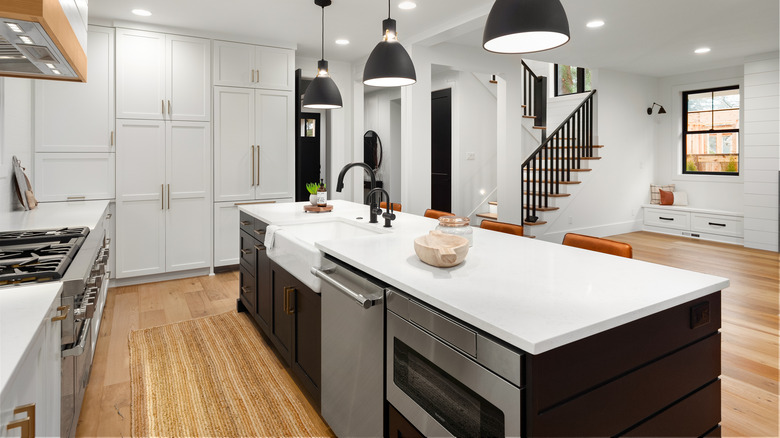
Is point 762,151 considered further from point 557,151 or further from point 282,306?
point 282,306

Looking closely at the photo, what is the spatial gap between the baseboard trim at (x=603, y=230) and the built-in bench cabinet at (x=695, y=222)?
0.92ft

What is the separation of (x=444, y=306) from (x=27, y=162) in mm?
4165

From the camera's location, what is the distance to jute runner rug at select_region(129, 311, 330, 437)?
6.71ft

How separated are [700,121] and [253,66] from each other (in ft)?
23.6

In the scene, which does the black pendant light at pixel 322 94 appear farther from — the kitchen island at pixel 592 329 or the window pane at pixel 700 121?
the window pane at pixel 700 121

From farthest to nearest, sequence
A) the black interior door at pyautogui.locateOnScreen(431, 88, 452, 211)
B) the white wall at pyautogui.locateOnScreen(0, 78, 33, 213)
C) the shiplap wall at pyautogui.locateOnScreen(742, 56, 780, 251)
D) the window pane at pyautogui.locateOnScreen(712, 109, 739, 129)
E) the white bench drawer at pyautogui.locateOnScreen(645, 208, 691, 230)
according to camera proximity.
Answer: the white bench drawer at pyautogui.locateOnScreen(645, 208, 691, 230) → the window pane at pyautogui.locateOnScreen(712, 109, 739, 129) → the black interior door at pyautogui.locateOnScreen(431, 88, 452, 211) → the shiplap wall at pyautogui.locateOnScreen(742, 56, 780, 251) → the white wall at pyautogui.locateOnScreen(0, 78, 33, 213)

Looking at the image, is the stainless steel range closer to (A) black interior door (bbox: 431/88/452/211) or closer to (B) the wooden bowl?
(B) the wooden bowl

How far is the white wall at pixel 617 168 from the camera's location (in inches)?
268

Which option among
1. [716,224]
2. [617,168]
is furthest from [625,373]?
[716,224]

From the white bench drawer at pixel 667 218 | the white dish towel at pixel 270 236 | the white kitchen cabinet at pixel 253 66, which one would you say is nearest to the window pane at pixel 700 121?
the white bench drawer at pixel 667 218

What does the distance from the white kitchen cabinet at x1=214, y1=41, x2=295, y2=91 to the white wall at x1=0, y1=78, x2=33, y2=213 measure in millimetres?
1645

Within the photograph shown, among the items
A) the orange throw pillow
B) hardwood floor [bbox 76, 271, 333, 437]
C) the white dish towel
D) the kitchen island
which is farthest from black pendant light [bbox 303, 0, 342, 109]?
the orange throw pillow

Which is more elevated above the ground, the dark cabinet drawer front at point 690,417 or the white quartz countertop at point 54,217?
the white quartz countertop at point 54,217

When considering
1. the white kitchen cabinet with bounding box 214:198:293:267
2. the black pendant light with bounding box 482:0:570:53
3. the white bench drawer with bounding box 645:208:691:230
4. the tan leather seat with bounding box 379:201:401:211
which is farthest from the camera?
the white bench drawer with bounding box 645:208:691:230
